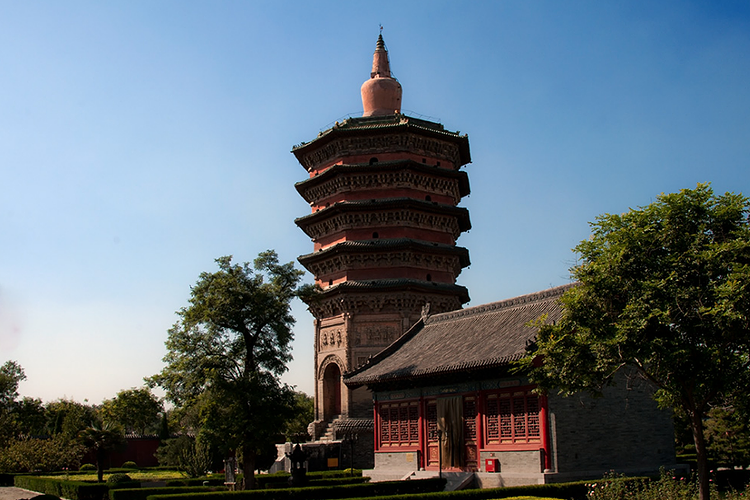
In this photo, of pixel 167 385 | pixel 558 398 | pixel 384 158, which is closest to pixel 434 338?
pixel 558 398

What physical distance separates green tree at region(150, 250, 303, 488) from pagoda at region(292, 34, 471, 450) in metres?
8.47

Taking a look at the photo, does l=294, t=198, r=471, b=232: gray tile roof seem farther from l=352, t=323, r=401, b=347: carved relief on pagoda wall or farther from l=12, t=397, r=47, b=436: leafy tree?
l=12, t=397, r=47, b=436: leafy tree

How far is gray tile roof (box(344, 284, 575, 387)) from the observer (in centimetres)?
2523

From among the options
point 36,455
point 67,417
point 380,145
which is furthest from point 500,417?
point 67,417

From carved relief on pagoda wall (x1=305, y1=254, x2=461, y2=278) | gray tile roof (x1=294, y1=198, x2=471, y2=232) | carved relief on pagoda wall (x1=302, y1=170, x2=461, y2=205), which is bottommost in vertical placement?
carved relief on pagoda wall (x1=305, y1=254, x2=461, y2=278)

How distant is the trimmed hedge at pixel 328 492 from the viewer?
Answer: 21.9 m

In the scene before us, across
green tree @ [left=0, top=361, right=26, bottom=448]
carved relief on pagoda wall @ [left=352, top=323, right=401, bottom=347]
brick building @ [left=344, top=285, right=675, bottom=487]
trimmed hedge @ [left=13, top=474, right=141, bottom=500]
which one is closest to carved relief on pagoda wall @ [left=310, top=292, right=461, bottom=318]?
carved relief on pagoda wall @ [left=352, top=323, right=401, bottom=347]

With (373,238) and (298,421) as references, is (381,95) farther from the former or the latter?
(298,421)

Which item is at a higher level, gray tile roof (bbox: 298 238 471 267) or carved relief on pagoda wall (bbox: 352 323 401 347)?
gray tile roof (bbox: 298 238 471 267)

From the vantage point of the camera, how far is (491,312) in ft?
101

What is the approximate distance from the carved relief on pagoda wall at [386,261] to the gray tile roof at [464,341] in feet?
24.3

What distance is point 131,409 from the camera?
7419 centimetres

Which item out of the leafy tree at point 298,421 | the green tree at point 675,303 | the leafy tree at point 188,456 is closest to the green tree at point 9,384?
the leafy tree at point 188,456

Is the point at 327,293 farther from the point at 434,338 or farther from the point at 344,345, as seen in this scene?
the point at 434,338
